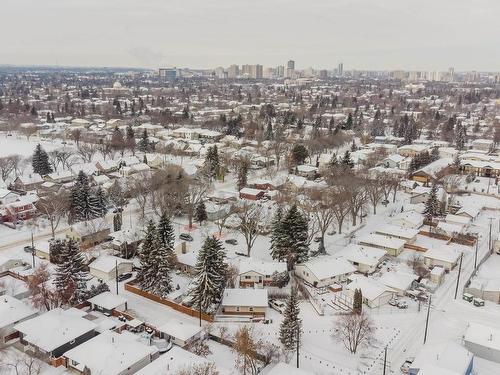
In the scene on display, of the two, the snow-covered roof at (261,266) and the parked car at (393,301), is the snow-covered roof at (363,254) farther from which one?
the snow-covered roof at (261,266)

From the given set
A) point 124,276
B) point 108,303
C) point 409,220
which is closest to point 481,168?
point 409,220

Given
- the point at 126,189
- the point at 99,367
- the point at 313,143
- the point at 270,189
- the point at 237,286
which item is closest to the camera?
the point at 99,367

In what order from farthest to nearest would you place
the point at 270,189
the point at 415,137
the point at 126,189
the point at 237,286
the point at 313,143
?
1. the point at 415,137
2. the point at 313,143
3. the point at 270,189
4. the point at 126,189
5. the point at 237,286

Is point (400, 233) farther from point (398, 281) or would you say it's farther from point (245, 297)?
point (245, 297)

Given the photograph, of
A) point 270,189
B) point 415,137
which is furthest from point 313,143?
point 415,137

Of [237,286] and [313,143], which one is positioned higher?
[313,143]

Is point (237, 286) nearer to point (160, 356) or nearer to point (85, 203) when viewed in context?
point (160, 356)

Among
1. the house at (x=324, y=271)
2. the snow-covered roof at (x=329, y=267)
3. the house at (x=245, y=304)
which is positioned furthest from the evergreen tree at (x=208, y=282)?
the snow-covered roof at (x=329, y=267)
